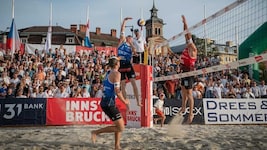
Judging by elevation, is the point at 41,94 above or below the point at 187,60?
below

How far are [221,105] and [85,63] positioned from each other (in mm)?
6888

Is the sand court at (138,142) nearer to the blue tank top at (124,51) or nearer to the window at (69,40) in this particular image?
the blue tank top at (124,51)

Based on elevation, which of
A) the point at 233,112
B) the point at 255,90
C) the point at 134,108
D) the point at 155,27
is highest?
the point at 155,27

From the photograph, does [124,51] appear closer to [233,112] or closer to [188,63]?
[188,63]

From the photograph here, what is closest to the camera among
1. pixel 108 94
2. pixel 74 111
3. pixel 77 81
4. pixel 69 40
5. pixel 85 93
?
pixel 108 94

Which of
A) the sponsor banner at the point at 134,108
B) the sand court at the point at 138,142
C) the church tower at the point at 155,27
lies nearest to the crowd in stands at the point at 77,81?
the sponsor banner at the point at 134,108

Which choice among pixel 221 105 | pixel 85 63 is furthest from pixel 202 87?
pixel 85 63

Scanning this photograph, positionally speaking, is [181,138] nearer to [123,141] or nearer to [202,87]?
[123,141]

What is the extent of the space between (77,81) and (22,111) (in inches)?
95.9

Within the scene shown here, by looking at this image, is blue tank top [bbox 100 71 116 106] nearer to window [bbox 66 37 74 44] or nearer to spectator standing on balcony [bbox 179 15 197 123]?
spectator standing on balcony [bbox 179 15 197 123]

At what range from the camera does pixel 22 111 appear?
1152 cm

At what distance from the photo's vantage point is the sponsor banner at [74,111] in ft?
38.1

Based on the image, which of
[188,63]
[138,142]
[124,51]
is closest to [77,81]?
[124,51]

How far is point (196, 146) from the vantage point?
19.8 ft
